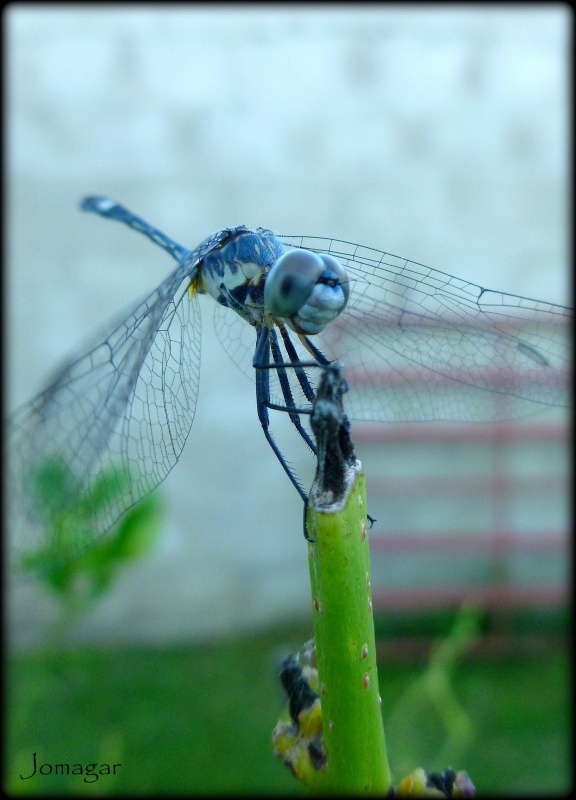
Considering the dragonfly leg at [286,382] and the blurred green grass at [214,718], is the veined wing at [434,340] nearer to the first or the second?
the dragonfly leg at [286,382]

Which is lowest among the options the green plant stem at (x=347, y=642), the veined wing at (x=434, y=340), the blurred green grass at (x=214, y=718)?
the green plant stem at (x=347, y=642)

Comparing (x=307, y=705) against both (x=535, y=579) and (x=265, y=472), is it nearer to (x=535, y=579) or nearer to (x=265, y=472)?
(x=265, y=472)

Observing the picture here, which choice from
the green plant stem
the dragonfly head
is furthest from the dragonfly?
the green plant stem

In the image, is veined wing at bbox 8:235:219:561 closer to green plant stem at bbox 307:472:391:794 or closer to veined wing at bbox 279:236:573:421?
veined wing at bbox 279:236:573:421

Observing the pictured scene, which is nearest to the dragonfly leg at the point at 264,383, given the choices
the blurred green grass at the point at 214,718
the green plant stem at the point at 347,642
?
the green plant stem at the point at 347,642

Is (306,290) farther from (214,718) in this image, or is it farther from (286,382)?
(214,718)

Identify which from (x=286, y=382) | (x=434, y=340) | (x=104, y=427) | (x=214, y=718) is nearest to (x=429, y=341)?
(x=434, y=340)

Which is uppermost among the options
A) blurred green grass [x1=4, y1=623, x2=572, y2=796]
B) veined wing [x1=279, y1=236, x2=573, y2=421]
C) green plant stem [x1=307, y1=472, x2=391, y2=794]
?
veined wing [x1=279, y1=236, x2=573, y2=421]
